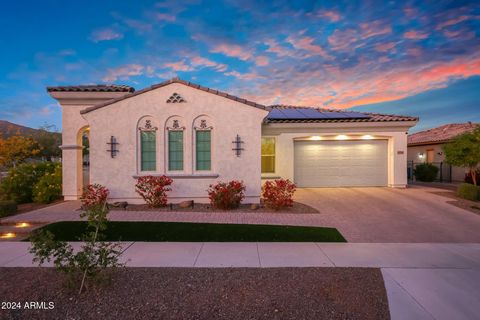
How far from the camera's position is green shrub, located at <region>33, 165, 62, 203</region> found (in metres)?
11.4

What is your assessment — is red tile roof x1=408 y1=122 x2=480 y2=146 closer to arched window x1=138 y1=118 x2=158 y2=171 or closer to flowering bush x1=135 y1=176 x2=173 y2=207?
flowering bush x1=135 y1=176 x2=173 y2=207

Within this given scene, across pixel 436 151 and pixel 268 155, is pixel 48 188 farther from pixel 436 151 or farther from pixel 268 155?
pixel 436 151

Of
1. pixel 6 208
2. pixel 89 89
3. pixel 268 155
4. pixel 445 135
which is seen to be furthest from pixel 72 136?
pixel 445 135

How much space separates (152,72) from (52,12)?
552 centimetres

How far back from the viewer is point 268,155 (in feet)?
46.7

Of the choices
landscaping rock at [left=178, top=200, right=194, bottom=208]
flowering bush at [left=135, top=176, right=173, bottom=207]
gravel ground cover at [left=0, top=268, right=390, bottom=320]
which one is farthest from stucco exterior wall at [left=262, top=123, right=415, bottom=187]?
gravel ground cover at [left=0, top=268, right=390, bottom=320]

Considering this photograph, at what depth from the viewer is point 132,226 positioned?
7.52 meters

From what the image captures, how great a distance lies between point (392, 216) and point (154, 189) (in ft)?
30.3

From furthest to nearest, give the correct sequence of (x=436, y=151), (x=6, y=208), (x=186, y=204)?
(x=436, y=151)
(x=186, y=204)
(x=6, y=208)

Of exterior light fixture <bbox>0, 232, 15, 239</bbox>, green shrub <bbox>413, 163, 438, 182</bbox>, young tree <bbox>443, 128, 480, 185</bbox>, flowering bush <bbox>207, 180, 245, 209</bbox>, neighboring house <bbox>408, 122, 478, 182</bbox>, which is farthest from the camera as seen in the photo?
green shrub <bbox>413, 163, 438, 182</bbox>

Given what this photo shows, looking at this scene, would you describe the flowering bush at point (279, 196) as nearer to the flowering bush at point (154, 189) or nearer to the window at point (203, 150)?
the window at point (203, 150)

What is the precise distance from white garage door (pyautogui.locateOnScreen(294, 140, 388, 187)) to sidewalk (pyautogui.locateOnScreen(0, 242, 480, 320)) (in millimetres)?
8838

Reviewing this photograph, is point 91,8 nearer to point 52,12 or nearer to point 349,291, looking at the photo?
point 52,12

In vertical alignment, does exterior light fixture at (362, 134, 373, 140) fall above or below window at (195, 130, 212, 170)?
above
